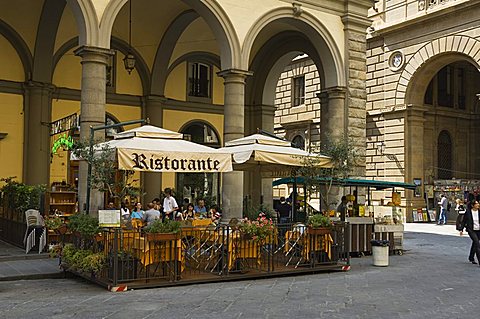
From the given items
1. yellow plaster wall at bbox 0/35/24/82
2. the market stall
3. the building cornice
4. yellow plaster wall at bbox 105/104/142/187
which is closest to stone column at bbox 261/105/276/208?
yellow plaster wall at bbox 105/104/142/187

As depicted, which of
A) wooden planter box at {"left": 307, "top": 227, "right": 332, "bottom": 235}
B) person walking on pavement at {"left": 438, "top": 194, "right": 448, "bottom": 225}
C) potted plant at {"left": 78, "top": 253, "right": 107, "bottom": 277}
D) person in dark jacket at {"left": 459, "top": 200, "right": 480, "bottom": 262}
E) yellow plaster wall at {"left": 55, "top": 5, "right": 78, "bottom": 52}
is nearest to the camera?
potted plant at {"left": 78, "top": 253, "right": 107, "bottom": 277}

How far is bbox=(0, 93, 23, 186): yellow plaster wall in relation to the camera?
660 inches

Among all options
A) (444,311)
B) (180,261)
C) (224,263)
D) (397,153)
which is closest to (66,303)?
(180,261)

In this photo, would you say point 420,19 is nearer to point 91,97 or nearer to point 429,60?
point 429,60

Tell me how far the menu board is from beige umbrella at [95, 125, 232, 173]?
2.69 feet

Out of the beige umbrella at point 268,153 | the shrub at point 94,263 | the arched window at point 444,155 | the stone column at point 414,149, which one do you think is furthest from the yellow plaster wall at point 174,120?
the arched window at point 444,155

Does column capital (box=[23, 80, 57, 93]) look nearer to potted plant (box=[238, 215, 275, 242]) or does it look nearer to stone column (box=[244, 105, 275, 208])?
stone column (box=[244, 105, 275, 208])

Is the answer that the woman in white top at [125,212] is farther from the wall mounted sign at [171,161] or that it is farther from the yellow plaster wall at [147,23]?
the yellow plaster wall at [147,23]

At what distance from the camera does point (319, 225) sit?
11477 mm

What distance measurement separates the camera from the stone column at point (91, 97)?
12.2 m

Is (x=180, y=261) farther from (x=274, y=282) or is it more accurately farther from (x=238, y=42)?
(x=238, y=42)

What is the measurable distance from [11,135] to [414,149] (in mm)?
21303

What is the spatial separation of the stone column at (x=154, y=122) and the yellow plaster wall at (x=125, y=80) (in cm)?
61

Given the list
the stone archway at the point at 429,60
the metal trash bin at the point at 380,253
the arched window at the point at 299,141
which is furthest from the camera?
the arched window at the point at 299,141
